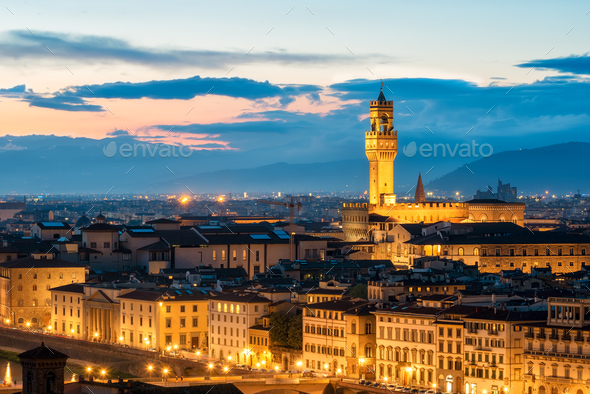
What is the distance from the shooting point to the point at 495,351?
59.9m

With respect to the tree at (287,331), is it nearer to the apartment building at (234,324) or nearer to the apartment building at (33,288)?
the apartment building at (234,324)

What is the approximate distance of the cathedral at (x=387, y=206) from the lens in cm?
12312

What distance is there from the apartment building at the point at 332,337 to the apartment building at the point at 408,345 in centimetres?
162

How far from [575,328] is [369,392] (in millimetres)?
9469

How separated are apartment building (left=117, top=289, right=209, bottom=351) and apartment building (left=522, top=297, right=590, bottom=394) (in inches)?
945

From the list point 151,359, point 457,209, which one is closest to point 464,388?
point 151,359

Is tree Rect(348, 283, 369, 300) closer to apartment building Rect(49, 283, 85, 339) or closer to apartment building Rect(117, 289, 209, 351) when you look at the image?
apartment building Rect(117, 289, 209, 351)

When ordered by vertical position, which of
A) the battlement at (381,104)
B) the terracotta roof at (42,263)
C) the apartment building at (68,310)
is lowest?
the apartment building at (68,310)

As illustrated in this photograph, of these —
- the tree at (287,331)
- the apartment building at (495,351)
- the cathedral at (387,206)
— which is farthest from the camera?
the cathedral at (387,206)

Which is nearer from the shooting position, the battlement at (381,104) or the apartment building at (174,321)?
the apartment building at (174,321)

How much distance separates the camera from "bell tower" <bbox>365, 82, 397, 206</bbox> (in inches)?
5025

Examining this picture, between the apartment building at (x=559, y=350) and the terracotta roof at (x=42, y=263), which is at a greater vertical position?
the terracotta roof at (x=42, y=263)


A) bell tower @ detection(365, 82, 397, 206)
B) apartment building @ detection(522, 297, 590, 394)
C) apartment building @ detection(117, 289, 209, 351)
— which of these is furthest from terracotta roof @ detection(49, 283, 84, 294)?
bell tower @ detection(365, 82, 397, 206)

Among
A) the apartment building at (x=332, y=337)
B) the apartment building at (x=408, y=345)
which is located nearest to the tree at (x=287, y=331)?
the apartment building at (x=332, y=337)
